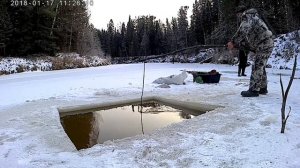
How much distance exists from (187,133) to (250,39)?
124 inches

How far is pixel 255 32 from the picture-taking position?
6.46 meters

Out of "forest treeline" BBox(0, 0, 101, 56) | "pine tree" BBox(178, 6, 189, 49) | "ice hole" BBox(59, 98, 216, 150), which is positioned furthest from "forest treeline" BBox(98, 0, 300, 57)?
"forest treeline" BBox(0, 0, 101, 56)

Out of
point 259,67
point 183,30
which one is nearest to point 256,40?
point 259,67

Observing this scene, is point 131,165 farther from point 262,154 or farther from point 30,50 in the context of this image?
point 30,50

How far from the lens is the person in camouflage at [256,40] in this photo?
21.1 feet

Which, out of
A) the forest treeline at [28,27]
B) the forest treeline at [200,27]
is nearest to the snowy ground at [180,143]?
the forest treeline at [200,27]

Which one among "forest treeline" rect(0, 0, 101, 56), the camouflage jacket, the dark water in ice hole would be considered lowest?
the dark water in ice hole

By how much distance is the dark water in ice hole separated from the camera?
15.2 ft

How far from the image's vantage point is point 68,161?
3.30m

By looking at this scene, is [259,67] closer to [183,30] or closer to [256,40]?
[256,40]

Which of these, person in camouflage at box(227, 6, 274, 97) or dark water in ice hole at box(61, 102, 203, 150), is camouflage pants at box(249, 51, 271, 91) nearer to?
person in camouflage at box(227, 6, 274, 97)

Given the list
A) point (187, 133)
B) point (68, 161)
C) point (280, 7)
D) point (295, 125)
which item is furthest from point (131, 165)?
point (280, 7)

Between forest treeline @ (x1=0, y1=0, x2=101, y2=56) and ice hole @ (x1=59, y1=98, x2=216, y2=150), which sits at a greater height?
forest treeline @ (x1=0, y1=0, x2=101, y2=56)

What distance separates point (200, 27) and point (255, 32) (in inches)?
1963
